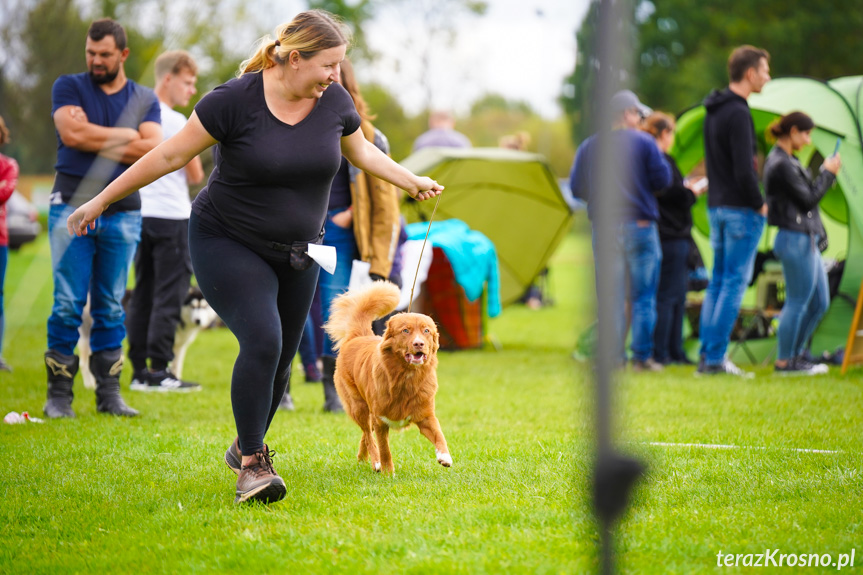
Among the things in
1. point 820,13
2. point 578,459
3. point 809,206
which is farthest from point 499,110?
point 578,459

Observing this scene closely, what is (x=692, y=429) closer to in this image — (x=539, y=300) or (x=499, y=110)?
(x=539, y=300)

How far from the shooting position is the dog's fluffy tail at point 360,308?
432 cm

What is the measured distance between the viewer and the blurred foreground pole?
71.9 inches

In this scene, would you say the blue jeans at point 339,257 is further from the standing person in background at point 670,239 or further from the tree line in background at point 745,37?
the tree line in background at point 745,37

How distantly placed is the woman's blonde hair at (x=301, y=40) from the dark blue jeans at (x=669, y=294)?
17.8ft

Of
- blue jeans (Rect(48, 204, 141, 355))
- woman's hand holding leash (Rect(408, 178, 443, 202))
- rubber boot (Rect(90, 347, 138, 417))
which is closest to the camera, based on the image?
woman's hand holding leash (Rect(408, 178, 443, 202))

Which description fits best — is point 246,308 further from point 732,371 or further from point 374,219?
point 732,371

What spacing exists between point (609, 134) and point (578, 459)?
2.50 meters

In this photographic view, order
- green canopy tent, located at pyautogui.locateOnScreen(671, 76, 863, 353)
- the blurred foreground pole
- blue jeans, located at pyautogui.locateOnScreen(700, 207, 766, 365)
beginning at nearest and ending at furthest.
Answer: the blurred foreground pole < blue jeans, located at pyautogui.locateOnScreen(700, 207, 766, 365) < green canopy tent, located at pyautogui.locateOnScreen(671, 76, 863, 353)

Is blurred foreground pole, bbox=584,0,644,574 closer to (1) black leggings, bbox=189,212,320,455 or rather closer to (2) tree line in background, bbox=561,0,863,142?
(1) black leggings, bbox=189,212,320,455

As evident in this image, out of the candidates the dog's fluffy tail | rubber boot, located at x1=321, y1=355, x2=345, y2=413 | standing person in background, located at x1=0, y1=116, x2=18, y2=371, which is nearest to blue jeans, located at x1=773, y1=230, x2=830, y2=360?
rubber boot, located at x1=321, y1=355, x2=345, y2=413

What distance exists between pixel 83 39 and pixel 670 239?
25331 mm

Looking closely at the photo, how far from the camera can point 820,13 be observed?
30.1 metres

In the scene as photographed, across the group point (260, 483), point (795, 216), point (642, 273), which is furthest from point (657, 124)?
point (260, 483)
